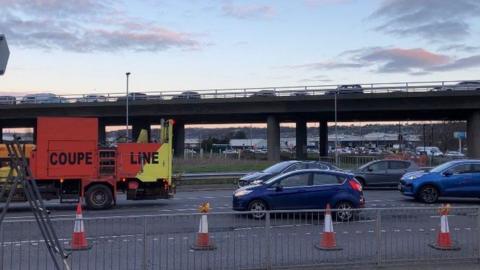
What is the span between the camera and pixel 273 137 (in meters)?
60.6

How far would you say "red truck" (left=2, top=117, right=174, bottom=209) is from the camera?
1950 cm

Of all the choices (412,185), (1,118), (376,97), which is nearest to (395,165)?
(412,185)

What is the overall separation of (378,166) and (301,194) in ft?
43.1

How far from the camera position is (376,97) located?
55250mm

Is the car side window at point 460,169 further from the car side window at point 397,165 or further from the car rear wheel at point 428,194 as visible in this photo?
the car side window at point 397,165

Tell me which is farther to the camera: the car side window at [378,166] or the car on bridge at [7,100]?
the car on bridge at [7,100]

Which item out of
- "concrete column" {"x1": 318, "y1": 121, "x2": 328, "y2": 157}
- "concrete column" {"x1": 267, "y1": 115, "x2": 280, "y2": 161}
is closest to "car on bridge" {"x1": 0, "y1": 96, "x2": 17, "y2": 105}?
"concrete column" {"x1": 267, "y1": 115, "x2": 280, "y2": 161}

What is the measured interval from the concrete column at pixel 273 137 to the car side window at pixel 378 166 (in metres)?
31.2

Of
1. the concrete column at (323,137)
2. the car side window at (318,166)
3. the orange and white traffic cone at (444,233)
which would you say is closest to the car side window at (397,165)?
the car side window at (318,166)

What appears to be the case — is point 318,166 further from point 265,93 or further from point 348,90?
point 265,93

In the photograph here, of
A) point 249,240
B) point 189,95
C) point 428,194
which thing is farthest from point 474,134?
point 249,240

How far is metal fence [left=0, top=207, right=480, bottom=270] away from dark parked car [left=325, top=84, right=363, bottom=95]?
46.3 m

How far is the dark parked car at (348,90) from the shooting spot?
186ft

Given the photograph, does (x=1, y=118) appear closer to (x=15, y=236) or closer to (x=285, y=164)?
(x=285, y=164)
